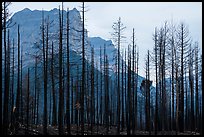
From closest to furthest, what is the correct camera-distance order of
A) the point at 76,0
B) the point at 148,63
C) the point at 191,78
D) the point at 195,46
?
the point at 76,0
the point at 148,63
the point at 195,46
the point at 191,78

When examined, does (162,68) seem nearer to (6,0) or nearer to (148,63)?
(148,63)

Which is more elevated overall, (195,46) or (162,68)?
(195,46)

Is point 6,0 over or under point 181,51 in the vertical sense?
over

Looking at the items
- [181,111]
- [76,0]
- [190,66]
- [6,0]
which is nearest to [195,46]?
[190,66]

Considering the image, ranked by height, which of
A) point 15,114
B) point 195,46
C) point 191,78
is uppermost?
point 195,46

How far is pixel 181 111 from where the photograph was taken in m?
29.2

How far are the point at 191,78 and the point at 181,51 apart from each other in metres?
10.9

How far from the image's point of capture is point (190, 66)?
36.7 metres

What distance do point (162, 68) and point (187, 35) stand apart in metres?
3.61

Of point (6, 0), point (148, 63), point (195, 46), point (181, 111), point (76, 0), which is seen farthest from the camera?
point (195, 46)

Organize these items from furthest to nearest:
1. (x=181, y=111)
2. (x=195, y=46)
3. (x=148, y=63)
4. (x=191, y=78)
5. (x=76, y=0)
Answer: (x=191, y=78)
(x=195, y=46)
(x=148, y=63)
(x=181, y=111)
(x=76, y=0)

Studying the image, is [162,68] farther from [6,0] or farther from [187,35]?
[6,0]

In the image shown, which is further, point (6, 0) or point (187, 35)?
point (187, 35)

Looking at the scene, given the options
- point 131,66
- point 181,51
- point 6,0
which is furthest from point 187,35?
point 6,0
